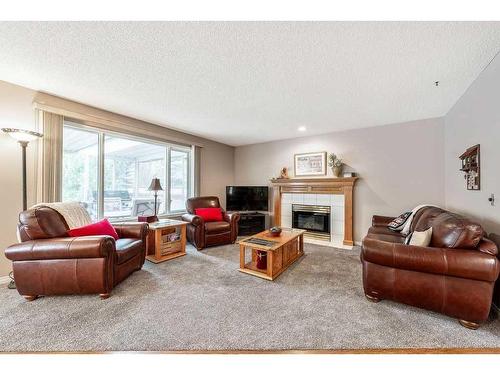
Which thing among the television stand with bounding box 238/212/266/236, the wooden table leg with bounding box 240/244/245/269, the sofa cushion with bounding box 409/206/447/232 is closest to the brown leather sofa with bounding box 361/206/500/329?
the sofa cushion with bounding box 409/206/447/232

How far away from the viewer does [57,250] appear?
193 centimetres

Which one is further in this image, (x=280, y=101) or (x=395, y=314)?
(x=280, y=101)

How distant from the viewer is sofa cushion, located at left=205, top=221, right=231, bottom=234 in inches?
147

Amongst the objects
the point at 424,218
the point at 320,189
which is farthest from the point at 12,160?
the point at 424,218

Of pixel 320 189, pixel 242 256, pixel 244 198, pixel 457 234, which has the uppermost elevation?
pixel 320 189

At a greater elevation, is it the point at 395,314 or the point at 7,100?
the point at 7,100

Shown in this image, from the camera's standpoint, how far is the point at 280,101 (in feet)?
9.24

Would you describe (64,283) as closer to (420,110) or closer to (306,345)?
(306,345)

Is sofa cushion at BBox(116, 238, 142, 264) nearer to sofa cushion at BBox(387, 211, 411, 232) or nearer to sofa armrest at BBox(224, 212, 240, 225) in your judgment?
sofa armrest at BBox(224, 212, 240, 225)

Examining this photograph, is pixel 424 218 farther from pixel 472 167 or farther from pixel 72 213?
pixel 72 213

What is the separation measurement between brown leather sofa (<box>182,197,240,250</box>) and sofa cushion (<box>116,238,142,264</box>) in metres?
1.10

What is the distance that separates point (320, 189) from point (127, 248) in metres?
3.68
